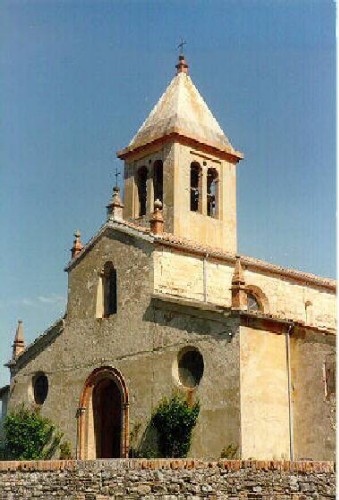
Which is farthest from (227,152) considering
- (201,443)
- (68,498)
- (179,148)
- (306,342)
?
(68,498)

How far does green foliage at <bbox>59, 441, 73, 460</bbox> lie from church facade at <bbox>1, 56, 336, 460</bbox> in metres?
Result: 0.25

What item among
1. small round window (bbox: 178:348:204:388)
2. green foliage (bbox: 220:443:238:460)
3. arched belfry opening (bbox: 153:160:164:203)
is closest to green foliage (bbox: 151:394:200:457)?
small round window (bbox: 178:348:204:388)

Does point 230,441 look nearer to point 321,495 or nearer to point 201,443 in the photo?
point 201,443

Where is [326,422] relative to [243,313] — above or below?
below

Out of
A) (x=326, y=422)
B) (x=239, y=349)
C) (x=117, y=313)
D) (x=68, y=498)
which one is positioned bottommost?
(x=68, y=498)

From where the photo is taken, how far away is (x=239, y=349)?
79.7ft

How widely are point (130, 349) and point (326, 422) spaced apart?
837 cm

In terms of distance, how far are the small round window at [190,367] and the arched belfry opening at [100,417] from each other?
3.76m

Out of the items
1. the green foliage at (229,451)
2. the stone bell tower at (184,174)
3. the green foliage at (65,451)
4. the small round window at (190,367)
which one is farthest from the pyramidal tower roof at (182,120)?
the green foliage at (229,451)

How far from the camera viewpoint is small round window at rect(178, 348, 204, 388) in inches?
1019

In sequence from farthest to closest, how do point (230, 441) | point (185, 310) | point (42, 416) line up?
point (42, 416), point (185, 310), point (230, 441)

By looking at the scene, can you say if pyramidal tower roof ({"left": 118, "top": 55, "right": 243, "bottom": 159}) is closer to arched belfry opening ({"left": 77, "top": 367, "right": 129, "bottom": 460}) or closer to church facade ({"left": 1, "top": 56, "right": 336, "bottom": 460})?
church facade ({"left": 1, "top": 56, "right": 336, "bottom": 460})

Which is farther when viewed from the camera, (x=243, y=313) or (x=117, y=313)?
(x=117, y=313)

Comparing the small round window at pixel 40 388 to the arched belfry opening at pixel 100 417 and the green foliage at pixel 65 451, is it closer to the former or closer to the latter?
the green foliage at pixel 65 451
